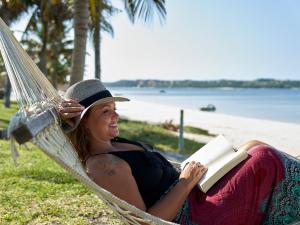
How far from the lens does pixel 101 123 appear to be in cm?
225

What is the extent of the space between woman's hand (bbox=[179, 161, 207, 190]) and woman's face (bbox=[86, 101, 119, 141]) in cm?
40

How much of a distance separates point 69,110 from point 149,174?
0.49m

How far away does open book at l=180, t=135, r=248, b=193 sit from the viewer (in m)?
2.23

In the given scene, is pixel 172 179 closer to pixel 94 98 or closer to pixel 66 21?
pixel 94 98

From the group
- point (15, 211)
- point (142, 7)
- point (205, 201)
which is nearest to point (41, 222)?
point (15, 211)

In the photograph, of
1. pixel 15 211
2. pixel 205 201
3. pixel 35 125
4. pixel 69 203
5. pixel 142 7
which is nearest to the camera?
pixel 35 125

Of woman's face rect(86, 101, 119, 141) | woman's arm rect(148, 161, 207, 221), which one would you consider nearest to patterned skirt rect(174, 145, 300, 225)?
woman's arm rect(148, 161, 207, 221)

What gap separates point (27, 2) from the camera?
1662 centimetres

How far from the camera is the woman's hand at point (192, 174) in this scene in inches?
87.5

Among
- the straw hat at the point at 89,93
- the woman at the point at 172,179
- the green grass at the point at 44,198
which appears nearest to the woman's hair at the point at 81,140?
the woman at the point at 172,179

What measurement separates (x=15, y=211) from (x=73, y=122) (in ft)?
5.24

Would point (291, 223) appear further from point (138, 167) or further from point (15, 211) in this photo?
point (15, 211)

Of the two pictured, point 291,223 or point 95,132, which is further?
point 95,132

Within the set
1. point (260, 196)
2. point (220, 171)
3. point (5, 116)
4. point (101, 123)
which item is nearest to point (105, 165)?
point (101, 123)
